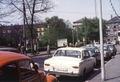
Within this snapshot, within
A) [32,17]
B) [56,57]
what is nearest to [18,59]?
[56,57]

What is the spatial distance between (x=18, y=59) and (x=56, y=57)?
28.0 ft

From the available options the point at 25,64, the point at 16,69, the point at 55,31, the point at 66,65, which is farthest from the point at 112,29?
the point at 16,69

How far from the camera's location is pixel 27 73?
21.1ft

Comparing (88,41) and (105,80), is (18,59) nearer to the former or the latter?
(105,80)

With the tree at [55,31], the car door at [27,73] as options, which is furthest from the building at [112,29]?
the car door at [27,73]

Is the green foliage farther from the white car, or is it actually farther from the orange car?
the orange car

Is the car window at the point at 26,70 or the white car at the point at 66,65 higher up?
the car window at the point at 26,70

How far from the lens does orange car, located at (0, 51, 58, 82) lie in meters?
5.43

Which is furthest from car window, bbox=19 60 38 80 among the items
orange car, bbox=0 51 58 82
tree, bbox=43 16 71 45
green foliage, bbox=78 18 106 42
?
green foliage, bbox=78 18 106 42

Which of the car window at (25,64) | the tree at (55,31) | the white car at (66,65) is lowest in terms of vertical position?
the white car at (66,65)

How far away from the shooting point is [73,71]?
44.1 feet

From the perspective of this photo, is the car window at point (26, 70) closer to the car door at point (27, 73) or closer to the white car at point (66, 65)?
the car door at point (27, 73)

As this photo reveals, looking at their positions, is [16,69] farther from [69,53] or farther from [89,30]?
[89,30]

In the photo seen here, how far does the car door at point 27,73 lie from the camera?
6034 millimetres
